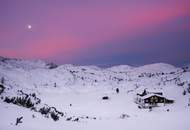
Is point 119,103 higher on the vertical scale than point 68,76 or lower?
lower

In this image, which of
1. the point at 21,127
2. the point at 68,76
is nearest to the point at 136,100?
the point at 21,127

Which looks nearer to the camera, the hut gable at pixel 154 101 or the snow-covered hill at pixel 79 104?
the snow-covered hill at pixel 79 104

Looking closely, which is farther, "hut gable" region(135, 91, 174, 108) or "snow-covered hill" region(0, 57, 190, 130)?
"hut gable" region(135, 91, 174, 108)

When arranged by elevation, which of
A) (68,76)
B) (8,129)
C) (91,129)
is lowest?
(91,129)

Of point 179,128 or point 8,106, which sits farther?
point 179,128

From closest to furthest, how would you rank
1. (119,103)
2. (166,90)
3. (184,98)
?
(184,98) → (119,103) → (166,90)

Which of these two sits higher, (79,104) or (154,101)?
(154,101)

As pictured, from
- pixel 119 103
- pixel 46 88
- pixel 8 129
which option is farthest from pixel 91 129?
pixel 46 88

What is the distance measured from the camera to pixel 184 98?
5628 centimetres

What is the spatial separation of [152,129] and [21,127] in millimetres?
11531

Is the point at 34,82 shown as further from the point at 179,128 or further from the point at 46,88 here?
the point at 179,128

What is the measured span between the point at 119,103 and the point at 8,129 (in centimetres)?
→ 4898

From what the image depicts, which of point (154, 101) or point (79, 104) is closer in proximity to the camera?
point (154, 101)

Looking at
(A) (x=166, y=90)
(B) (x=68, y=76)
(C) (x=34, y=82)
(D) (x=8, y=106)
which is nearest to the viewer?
(D) (x=8, y=106)
